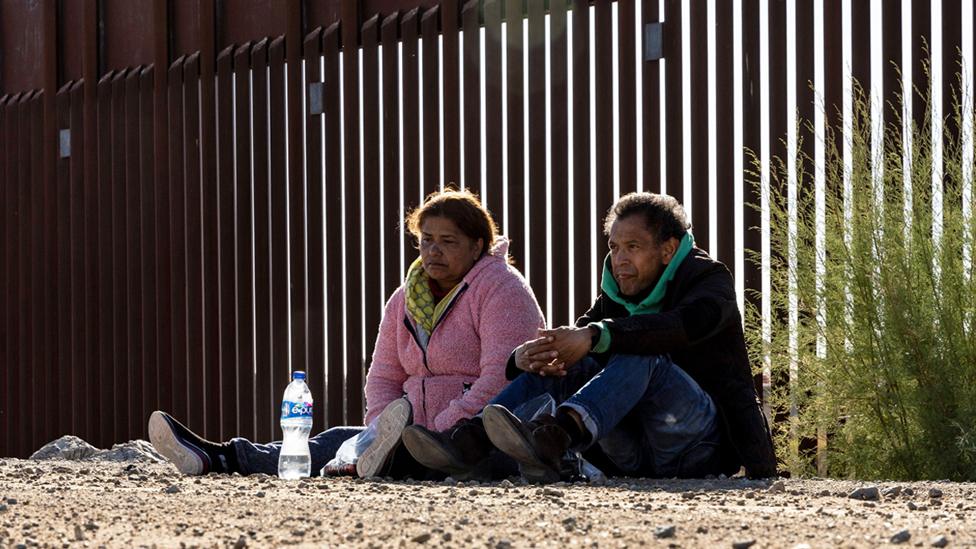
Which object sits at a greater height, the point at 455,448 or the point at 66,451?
the point at 455,448

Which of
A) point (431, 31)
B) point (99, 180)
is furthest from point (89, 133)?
point (431, 31)

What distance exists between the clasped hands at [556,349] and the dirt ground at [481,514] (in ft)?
1.22

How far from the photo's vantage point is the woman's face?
5195 mm

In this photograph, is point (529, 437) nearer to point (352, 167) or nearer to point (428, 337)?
point (428, 337)

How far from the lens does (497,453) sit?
460 cm

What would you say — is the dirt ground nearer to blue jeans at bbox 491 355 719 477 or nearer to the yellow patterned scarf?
blue jeans at bbox 491 355 719 477

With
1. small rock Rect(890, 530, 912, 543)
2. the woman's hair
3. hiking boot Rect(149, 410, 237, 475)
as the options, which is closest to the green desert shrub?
the woman's hair

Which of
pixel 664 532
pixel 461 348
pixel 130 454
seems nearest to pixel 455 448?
pixel 461 348

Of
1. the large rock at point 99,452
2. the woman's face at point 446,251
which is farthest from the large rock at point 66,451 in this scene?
the woman's face at point 446,251

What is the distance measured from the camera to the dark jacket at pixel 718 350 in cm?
465

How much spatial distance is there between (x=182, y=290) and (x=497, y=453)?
17.7ft

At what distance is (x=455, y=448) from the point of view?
450 centimetres

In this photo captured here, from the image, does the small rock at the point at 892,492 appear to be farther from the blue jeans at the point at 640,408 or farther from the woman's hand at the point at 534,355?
the woman's hand at the point at 534,355

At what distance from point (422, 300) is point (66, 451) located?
387 centimetres
